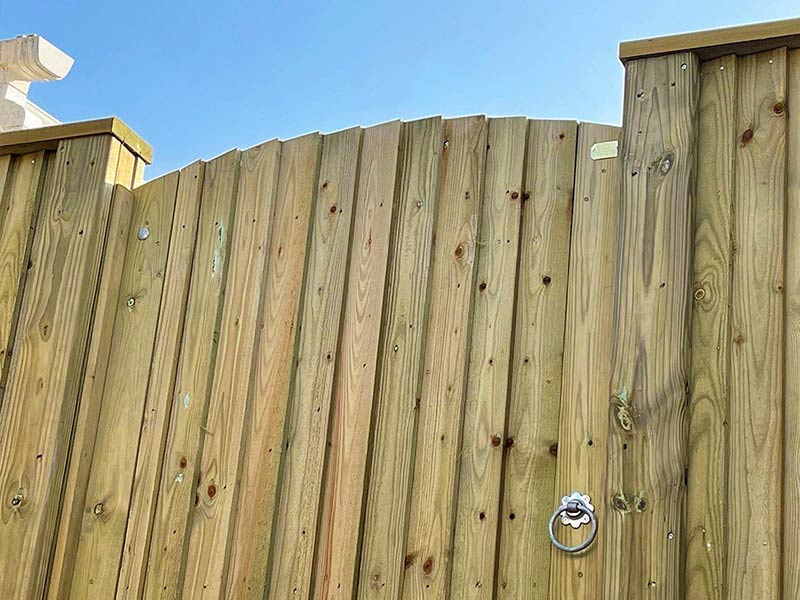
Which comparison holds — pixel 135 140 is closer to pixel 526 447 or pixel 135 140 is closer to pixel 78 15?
pixel 526 447

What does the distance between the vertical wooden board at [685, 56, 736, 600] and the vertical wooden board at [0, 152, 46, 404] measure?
1.64m

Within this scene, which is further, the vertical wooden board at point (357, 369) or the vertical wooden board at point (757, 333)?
the vertical wooden board at point (357, 369)

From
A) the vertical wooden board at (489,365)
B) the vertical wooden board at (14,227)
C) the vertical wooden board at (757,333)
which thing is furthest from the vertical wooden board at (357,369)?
the vertical wooden board at (14,227)

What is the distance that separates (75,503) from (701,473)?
4.62 ft

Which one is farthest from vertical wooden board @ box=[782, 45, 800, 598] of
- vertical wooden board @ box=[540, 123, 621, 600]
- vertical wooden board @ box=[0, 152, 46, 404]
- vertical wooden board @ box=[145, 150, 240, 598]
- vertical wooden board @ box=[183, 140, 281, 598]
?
vertical wooden board @ box=[0, 152, 46, 404]

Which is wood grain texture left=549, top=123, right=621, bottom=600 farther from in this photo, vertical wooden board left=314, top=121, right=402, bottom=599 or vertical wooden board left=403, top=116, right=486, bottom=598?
vertical wooden board left=314, top=121, right=402, bottom=599

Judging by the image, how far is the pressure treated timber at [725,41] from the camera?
1.81m

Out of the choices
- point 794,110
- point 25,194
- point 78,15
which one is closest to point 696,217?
point 794,110

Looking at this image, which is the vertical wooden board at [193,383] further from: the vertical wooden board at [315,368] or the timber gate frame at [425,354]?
the vertical wooden board at [315,368]

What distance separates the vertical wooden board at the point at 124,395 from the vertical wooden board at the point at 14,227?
28 centimetres

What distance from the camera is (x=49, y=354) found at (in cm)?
228

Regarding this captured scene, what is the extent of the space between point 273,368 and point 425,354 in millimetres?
365

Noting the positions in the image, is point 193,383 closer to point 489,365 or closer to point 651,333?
point 489,365

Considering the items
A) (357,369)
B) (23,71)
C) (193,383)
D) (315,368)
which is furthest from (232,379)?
(23,71)
